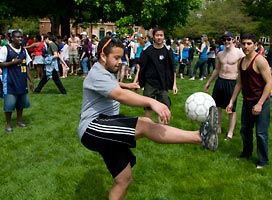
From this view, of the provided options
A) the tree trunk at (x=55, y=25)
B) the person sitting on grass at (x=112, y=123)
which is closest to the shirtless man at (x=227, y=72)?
the person sitting on grass at (x=112, y=123)


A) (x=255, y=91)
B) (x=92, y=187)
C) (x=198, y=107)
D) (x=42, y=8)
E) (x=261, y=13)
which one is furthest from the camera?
(x=261, y=13)

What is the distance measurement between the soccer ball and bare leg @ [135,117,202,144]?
116 centimetres

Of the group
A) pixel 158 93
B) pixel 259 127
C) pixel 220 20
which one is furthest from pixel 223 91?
pixel 220 20

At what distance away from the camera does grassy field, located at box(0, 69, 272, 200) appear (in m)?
4.57

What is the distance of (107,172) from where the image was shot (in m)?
5.26

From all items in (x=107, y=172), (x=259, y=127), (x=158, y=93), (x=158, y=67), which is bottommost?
(x=107, y=172)

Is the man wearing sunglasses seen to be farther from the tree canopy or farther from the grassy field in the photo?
the tree canopy

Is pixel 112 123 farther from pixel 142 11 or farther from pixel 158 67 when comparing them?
pixel 142 11

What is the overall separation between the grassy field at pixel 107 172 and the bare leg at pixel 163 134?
1.49m

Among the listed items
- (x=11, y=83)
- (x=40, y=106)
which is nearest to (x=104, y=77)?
(x=11, y=83)

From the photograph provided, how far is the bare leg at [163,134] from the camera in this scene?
3146 mm

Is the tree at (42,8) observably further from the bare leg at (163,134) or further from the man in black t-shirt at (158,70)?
the bare leg at (163,134)

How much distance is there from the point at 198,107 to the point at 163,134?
152 centimetres

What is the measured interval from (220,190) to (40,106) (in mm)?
6690
